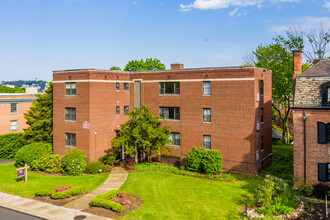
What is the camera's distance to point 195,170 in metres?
28.7

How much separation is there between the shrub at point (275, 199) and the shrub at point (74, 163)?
1872 centimetres

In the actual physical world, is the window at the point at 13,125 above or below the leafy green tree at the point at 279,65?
below

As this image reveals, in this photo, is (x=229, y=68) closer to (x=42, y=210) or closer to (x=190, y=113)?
(x=190, y=113)

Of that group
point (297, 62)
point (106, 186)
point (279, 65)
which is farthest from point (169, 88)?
point (279, 65)

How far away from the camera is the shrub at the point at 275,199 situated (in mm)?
18047

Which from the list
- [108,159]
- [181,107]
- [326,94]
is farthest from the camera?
[181,107]

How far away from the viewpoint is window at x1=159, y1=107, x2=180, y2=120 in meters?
32.6

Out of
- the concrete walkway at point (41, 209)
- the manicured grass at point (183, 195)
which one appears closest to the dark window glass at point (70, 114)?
the manicured grass at point (183, 195)

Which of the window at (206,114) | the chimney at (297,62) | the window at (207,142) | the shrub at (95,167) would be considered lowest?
the shrub at (95,167)

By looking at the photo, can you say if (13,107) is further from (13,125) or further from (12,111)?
(13,125)

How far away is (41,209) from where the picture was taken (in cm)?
Result: 2031

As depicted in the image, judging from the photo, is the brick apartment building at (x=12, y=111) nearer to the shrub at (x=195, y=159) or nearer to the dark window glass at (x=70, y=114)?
the dark window glass at (x=70, y=114)

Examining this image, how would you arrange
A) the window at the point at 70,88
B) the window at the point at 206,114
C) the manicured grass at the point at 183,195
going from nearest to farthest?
1. the manicured grass at the point at 183,195
2. the window at the point at 206,114
3. the window at the point at 70,88

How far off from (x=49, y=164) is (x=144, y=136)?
1158cm
